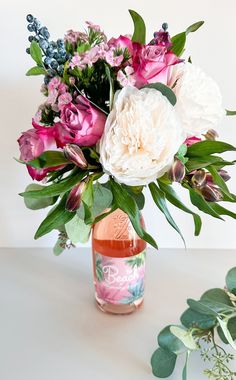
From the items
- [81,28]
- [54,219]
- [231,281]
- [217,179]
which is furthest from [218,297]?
[81,28]

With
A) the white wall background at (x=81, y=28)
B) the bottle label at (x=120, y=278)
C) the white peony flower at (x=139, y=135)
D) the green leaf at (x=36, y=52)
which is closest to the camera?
the white peony flower at (x=139, y=135)

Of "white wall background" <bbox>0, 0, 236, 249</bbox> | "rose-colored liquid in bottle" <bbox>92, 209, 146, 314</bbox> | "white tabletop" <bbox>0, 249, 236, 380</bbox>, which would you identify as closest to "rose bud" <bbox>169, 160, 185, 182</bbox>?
"rose-colored liquid in bottle" <bbox>92, 209, 146, 314</bbox>

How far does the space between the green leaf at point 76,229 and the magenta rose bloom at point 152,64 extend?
272mm

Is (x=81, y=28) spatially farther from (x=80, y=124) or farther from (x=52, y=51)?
(x=80, y=124)

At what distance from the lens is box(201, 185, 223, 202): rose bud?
0.70 meters

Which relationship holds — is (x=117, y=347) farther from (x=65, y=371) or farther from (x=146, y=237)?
(x=146, y=237)

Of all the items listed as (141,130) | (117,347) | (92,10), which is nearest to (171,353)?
(117,347)

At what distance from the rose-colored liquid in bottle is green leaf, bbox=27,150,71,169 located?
0.23 metres

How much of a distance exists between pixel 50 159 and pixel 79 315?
38 centimetres

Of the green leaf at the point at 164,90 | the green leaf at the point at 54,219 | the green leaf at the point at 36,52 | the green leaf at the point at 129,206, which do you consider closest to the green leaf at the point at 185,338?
the green leaf at the point at 129,206

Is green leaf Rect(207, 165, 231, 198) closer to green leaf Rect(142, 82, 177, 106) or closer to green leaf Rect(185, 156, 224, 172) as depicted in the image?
green leaf Rect(185, 156, 224, 172)

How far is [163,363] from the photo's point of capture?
28.8 inches

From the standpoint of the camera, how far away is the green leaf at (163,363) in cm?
73

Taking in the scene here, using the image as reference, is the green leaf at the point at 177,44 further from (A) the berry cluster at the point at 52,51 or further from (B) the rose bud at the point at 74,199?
(B) the rose bud at the point at 74,199
